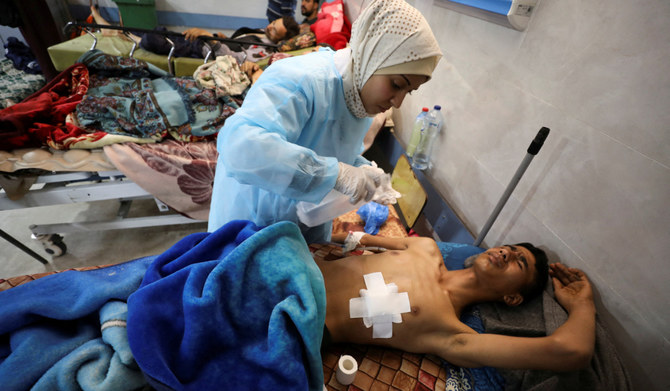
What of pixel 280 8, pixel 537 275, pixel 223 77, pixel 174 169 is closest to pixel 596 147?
pixel 537 275

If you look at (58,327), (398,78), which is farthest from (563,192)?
(58,327)

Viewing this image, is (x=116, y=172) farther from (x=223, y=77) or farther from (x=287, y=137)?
(x=287, y=137)

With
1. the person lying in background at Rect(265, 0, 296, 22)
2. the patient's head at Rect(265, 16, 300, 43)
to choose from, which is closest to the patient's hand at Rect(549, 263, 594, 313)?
the patient's head at Rect(265, 16, 300, 43)

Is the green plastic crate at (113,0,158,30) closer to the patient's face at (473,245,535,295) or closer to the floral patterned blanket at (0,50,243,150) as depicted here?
the floral patterned blanket at (0,50,243,150)

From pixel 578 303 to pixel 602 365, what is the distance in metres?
0.20

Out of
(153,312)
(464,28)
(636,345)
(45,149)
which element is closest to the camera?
(153,312)

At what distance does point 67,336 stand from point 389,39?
1258mm

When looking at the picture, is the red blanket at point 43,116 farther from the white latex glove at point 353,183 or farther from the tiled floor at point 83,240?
the white latex glove at point 353,183

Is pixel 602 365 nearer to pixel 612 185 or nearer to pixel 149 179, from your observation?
pixel 612 185

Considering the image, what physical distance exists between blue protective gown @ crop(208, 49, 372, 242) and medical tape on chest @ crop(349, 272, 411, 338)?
1.49 feet

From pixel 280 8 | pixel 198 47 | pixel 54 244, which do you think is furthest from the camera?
pixel 280 8

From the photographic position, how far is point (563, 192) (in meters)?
1.10

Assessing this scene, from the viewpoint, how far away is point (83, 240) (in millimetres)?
2230

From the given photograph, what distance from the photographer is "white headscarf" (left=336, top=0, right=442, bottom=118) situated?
0.89 metres
